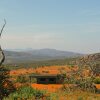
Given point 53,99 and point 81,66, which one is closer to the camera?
point 53,99

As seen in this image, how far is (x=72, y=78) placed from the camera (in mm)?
Result: 29781

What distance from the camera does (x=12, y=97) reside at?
20.3m

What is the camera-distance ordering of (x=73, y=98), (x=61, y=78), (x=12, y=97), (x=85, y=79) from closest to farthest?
(x=12, y=97), (x=73, y=98), (x=85, y=79), (x=61, y=78)

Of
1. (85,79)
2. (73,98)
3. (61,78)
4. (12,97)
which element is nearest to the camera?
(12,97)

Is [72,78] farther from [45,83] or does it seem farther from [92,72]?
[45,83]

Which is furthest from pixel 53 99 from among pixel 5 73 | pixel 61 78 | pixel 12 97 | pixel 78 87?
pixel 61 78

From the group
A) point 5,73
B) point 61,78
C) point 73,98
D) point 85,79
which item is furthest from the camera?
point 61,78

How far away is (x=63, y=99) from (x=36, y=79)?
15910 mm

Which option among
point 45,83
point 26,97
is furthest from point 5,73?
point 45,83

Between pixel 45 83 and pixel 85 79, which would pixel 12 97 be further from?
pixel 45 83

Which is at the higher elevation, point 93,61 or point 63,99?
point 93,61

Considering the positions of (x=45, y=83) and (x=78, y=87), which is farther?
(x=45, y=83)

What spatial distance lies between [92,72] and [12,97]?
10.5 meters

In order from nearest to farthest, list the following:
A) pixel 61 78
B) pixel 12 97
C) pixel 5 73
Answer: pixel 12 97 < pixel 5 73 < pixel 61 78
